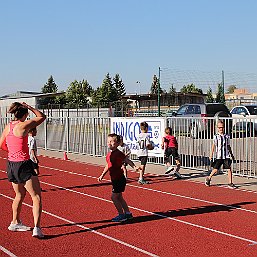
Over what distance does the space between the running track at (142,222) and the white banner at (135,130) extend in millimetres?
3270

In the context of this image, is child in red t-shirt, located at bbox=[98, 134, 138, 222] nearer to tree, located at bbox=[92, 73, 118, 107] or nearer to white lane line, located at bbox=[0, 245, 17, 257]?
white lane line, located at bbox=[0, 245, 17, 257]

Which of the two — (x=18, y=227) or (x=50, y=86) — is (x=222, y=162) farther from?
(x=50, y=86)

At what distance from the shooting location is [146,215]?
902 cm

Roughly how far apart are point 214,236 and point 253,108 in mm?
23855

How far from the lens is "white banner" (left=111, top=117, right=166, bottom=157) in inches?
641

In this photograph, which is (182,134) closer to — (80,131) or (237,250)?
(80,131)

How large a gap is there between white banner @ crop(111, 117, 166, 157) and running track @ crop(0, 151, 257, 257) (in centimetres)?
327

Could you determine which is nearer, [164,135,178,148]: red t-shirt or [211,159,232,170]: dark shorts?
[211,159,232,170]: dark shorts

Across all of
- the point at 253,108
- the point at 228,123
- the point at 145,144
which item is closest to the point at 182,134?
the point at 228,123

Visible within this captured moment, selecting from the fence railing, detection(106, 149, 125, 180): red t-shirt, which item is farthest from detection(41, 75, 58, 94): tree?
detection(106, 149, 125, 180): red t-shirt

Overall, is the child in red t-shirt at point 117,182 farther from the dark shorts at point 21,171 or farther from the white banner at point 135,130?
the white banner at point 135,130

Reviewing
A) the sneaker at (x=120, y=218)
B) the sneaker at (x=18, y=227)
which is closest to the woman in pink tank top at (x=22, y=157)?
the sneaker at (x=18, y=227)

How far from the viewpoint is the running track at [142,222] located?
6.80 metres

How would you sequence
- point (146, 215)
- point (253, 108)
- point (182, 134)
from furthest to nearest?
point (253, 108) → point (182, 134) → point (146, 215)
